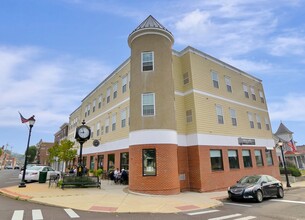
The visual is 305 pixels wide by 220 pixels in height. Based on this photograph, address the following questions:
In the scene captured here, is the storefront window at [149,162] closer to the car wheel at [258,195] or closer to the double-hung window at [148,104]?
the double-hung window at [148,104]

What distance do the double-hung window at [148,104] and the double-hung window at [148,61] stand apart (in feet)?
7.19

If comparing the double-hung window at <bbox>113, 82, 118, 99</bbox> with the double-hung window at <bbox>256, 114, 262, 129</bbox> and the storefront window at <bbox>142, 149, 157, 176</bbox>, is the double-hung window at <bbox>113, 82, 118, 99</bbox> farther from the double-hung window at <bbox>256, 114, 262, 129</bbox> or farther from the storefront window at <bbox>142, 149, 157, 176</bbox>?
the double-hung window at <bbox>256, 114, 262, 129</bbox>

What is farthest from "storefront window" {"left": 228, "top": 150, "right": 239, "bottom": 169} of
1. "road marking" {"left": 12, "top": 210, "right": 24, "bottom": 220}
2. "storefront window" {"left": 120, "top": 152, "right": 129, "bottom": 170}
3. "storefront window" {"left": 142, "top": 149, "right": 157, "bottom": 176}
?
"road marking" {"left": 12, "top": 210, "right": 24, "bottom": 220}

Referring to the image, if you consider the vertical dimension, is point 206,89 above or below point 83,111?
below

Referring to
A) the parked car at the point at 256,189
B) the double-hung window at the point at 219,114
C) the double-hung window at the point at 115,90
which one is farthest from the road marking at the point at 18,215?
the double-hung window at the point at 115,90

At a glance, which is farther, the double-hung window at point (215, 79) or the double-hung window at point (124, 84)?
the double-hung window at point (124, 84)

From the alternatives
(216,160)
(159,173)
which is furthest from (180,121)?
(159,173)

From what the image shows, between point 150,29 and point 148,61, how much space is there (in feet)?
8.65

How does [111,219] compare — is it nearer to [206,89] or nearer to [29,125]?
[29,125]

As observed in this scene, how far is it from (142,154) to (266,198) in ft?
28.7

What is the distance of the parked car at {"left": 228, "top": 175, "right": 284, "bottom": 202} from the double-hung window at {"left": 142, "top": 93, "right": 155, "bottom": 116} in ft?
24.1

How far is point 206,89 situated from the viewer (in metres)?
18.7

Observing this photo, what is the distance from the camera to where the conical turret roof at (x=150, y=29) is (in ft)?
55.1

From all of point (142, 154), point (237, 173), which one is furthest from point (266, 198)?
point (142, 154)
